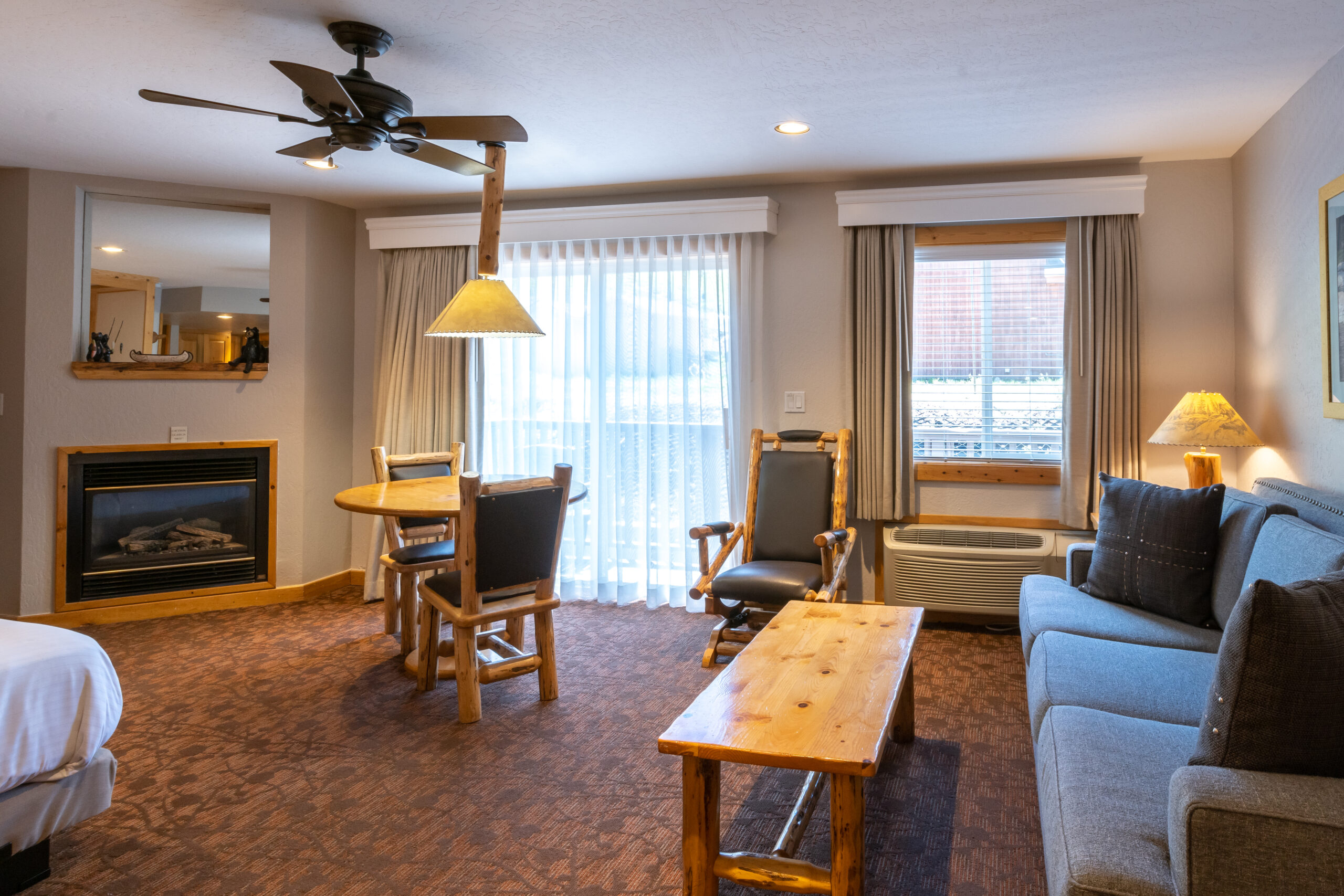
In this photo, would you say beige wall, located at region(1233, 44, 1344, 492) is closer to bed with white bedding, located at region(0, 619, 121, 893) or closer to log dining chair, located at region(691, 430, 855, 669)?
log dining chair, located at region(691, 430, 855, 669)

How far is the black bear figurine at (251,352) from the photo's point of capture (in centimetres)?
482

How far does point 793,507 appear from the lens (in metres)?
4.13

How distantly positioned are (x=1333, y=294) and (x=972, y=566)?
6.10ft

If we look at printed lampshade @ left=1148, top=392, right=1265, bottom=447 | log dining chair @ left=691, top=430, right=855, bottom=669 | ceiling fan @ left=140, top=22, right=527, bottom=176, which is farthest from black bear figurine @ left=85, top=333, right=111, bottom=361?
printed lampshade @ left=1148, top=392, right=1265, bottom=447

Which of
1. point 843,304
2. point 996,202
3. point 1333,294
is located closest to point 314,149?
point 843,304

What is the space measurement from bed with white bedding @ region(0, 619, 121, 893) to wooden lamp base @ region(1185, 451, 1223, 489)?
13.3ft

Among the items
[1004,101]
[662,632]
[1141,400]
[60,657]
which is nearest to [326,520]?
[662,632]

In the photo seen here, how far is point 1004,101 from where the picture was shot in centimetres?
332

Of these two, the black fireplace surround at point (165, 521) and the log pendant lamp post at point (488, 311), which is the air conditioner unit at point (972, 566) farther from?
the black fireplace surround at point (165, 521)

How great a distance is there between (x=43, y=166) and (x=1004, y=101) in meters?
4.80

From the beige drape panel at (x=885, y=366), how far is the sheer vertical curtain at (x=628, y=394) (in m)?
0.65

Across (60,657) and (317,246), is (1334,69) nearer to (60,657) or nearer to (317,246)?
(60,657)

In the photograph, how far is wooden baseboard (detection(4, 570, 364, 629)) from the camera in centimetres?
442

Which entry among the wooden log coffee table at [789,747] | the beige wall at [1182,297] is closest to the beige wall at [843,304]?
the beige wall at [1182,297]
